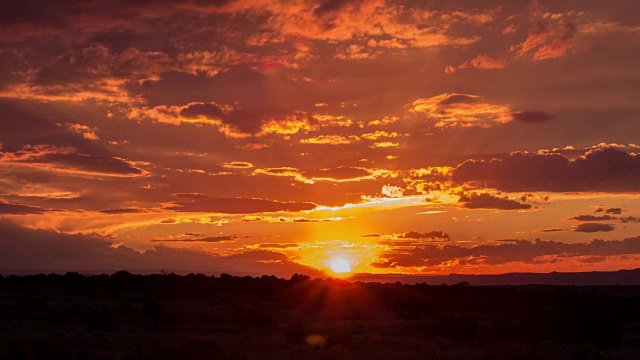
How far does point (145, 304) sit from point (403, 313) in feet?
82.1

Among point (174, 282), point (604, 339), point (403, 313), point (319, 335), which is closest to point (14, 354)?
point (319, 335)

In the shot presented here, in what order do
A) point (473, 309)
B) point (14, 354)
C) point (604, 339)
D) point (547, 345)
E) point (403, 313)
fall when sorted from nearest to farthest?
1. point (14, 354)
2. point (547, 345)
3. point (604, 339)
4. point (403, 313)
5. point (473, 309)

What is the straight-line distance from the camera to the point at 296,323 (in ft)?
130

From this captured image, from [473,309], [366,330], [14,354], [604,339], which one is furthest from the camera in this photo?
[473,309]

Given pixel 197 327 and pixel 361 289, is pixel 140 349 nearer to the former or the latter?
pixel 197 327

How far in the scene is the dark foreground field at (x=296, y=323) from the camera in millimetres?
24531

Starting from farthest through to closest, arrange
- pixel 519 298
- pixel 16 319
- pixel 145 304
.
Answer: pixel 519 298 < pixel 145 304 < pixel 16 319

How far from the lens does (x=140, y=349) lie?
22.8 metres

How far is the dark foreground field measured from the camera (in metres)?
24.5

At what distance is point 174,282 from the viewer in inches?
3841

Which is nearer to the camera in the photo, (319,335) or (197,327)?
(319,335)

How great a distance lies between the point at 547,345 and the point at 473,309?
45.5 m

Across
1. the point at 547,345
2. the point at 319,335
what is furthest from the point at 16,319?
the point at 547,345

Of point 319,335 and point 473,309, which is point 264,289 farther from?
point 319,335
